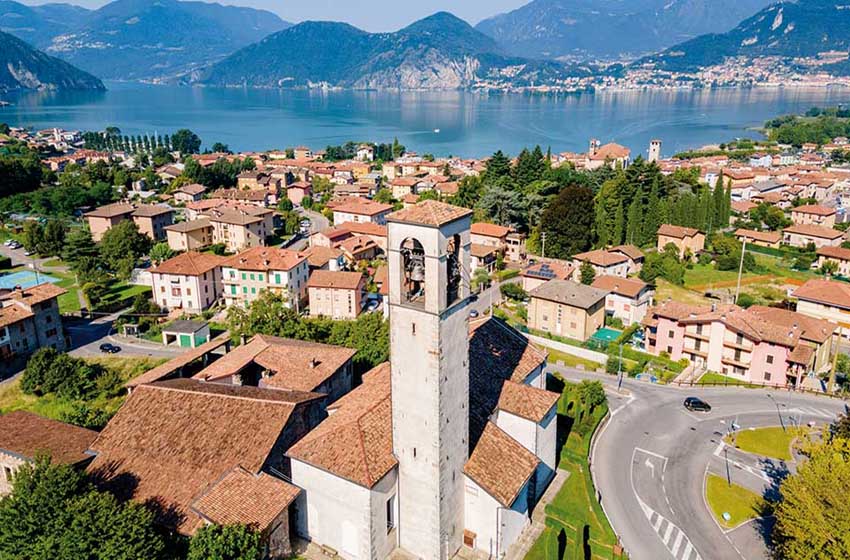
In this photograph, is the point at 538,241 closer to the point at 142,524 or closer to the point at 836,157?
the point at 142,524

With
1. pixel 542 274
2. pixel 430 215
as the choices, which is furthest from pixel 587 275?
pixel 430 215

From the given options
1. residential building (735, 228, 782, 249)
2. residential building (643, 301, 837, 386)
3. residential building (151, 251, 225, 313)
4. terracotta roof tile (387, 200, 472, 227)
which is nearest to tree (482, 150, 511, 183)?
residential building (735, 228, 782, 249)

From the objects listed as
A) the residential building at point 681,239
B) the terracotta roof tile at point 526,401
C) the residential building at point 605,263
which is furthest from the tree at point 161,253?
the residential building at point 681,239

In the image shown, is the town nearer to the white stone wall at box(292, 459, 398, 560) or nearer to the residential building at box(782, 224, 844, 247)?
the white stone wall at box(292, 459, 398, 560)

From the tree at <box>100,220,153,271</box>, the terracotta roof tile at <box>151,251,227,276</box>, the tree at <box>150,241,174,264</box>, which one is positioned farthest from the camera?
the tree at <box>150,241,174,264</box>

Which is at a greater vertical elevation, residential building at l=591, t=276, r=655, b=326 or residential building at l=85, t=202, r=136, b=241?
residential building at l=85, t=202, r=136, b=241

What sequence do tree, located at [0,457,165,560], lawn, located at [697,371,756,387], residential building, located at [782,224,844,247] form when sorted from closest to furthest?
tree, located at [0,457,165,560], lawn, located at [697,371,756,387], residential building, located at [782,224,844,247]

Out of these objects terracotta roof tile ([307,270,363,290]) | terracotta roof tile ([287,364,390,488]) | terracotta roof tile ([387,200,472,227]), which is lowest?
terracotta roof tile ([307,270,363,290])

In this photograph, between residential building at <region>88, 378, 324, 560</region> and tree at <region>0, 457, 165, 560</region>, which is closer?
tree at <region>0, 457, 165, 560</region>

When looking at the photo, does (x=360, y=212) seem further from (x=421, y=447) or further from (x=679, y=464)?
(x=421, y=447)
